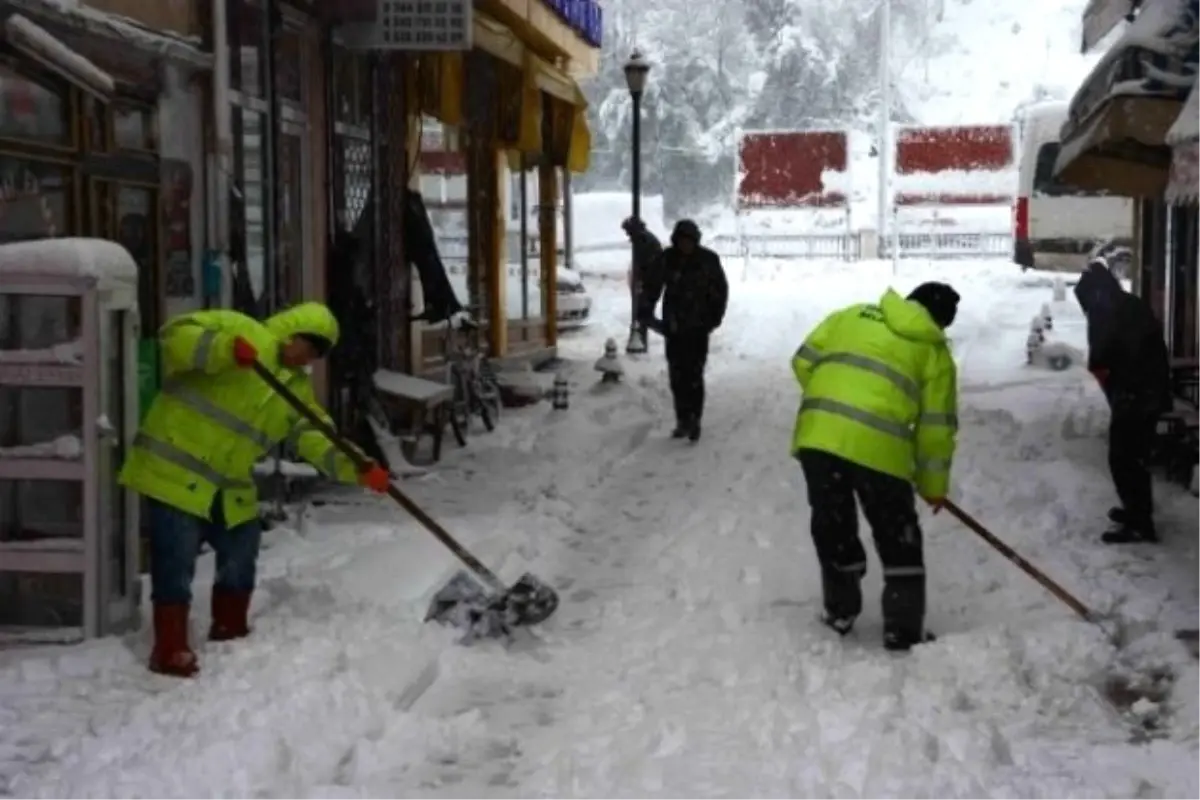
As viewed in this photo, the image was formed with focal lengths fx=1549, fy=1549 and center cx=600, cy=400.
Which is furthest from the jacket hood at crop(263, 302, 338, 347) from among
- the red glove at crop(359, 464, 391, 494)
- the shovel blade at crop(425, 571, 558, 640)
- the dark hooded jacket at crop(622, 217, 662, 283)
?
the dark hooded jacket at crop(622, 217, 662, 283)

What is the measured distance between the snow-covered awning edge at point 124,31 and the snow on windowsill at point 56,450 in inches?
73.4

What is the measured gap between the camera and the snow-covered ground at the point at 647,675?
511cm

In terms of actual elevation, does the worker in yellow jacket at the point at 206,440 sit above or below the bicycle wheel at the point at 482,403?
above

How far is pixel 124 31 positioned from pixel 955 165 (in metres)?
30.1

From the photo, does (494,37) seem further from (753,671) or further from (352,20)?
(753,671)

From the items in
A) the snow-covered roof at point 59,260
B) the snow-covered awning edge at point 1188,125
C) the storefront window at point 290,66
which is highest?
the storefront window at point 290,66

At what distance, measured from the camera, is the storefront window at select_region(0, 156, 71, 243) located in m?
6.94

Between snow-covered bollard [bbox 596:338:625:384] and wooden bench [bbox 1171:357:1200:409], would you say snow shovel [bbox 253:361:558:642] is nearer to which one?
wooden bench [bbox 1171:357:1200:409]

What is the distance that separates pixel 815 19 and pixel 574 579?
47.9 m

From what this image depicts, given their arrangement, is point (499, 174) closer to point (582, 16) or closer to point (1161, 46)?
point (582, 16)

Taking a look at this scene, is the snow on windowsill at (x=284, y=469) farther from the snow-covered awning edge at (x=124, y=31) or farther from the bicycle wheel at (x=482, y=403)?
the bicycle wheel at (x=482, y=403)

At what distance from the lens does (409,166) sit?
13781 millimetres

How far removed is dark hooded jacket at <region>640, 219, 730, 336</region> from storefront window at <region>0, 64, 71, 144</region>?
5709 mm

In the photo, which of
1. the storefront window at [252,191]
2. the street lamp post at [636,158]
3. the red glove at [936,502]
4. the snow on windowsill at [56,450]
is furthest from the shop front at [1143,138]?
the street lamp post at [636,158]
